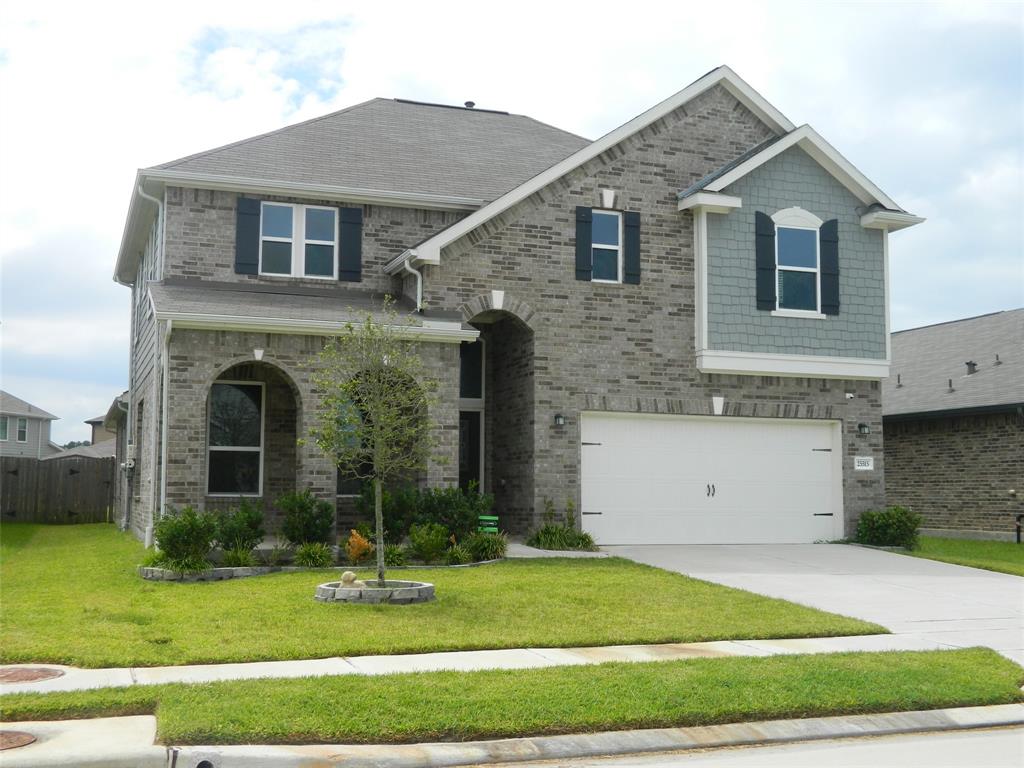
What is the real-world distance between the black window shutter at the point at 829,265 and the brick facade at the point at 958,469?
18.6 feet

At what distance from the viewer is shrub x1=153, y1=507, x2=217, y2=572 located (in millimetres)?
13766

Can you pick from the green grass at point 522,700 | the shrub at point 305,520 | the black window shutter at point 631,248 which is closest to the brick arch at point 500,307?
the black window shutter at point 631,248

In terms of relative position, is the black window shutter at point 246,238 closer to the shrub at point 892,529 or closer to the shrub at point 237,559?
the shrub at point 237,559

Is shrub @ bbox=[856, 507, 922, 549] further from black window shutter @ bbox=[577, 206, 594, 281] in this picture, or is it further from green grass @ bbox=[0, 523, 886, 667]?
black window shutter @ bbox=[577, 206, 594, 281]

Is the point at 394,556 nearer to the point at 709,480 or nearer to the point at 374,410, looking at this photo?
the point at 374,410

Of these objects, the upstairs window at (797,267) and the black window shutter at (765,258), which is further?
the upstairs window at (797,267)

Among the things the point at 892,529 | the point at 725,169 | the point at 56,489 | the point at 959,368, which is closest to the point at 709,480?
the point at 892,529

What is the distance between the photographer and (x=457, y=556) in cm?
1548

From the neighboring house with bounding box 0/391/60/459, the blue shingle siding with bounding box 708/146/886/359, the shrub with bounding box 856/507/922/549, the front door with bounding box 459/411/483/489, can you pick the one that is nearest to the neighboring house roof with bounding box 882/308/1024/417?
the blue shingle siding with bounding box 708/146/886/359

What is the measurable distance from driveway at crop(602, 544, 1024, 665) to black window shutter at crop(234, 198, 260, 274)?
808cm

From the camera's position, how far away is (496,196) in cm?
2072

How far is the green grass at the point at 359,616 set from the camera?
30.7 feet

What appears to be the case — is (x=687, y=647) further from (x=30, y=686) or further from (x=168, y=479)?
(x=168, y=479)

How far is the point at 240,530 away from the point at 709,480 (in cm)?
882
